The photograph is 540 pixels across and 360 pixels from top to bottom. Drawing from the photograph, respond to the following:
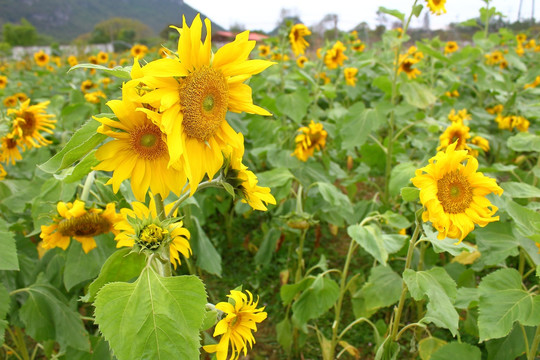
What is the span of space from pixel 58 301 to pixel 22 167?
1698 mm

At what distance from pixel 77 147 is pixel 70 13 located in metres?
71.8

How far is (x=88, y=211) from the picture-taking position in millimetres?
1357

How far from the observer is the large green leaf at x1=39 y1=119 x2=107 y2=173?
82 cm

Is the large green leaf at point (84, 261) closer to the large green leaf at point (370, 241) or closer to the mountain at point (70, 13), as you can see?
the large green leaf at point (370, 241)

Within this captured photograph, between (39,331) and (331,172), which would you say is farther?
(331,172)

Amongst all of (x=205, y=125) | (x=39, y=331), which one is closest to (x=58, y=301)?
(x=39, y=331)

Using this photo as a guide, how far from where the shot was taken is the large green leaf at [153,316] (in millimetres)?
827

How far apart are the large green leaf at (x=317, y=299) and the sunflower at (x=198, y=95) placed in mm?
1082

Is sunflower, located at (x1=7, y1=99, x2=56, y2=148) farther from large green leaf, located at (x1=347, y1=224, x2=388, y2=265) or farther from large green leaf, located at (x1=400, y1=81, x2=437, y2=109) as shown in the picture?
Result: large green leaf, located at (x1=400, y1=81, x2=437, y2=109)

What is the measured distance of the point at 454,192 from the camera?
123cm

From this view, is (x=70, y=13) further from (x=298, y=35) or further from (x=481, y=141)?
(x=481, y=141)

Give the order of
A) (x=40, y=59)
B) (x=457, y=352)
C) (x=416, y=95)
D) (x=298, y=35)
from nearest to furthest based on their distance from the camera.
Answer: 1. (x=457, y=352)
2. (x=416, y=95)
3. (x=298, y=35)
4. (x=40, y=59)

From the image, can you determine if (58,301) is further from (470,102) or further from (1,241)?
(470,102)

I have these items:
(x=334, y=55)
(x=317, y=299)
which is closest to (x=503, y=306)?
(x=317, y=299)
